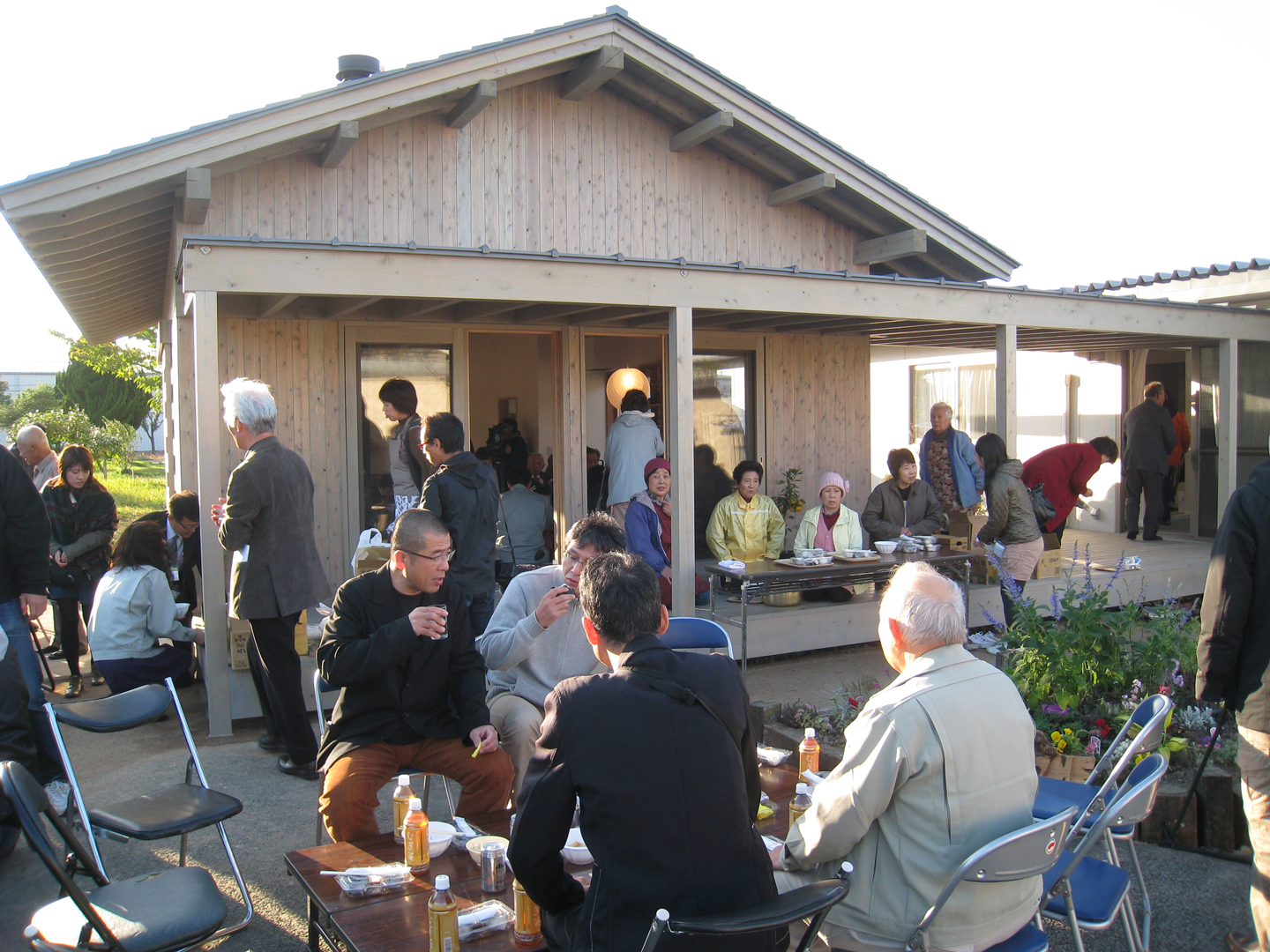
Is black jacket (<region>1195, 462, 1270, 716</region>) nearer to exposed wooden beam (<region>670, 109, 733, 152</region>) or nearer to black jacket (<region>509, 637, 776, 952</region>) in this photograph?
black jacket (<region>509, 637, 776, 952</region>)

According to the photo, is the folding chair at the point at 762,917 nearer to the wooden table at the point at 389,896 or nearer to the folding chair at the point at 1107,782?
the wooden table at the point at 389,896

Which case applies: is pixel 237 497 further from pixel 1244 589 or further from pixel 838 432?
pixel 838 432

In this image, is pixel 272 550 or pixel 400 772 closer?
pixel 400 772

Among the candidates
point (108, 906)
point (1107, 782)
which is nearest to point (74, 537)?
point (108, 906)

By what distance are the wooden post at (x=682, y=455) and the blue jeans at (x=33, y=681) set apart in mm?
3686

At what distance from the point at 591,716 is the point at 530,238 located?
6239mm

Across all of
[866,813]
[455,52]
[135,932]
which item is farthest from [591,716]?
[455,52]

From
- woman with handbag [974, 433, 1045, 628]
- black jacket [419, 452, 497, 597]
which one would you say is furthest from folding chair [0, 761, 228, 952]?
woman with handbag [974, 433, 1045, 628]

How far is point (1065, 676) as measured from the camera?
184 inches

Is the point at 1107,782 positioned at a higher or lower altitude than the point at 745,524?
lower

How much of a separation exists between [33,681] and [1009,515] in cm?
629

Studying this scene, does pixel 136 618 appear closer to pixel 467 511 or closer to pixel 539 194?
pixel 467 511

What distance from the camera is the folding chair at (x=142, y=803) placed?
3.11m

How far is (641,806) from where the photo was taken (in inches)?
79.6
